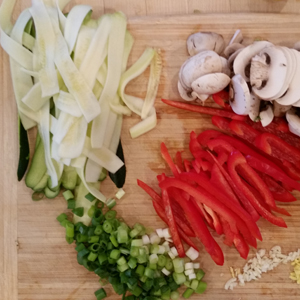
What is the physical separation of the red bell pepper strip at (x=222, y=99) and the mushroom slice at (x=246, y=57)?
0.20 metres

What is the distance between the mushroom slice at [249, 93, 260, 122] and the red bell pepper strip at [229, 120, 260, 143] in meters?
0.08

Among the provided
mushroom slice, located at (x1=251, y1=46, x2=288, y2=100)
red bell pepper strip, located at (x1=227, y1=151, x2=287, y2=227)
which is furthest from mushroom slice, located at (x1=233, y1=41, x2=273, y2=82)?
red bell pepper strip, located at (x1=227, y1=151, x2=287, y2=227)

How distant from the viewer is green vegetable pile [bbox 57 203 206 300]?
2.30m

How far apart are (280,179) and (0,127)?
6.77 ft

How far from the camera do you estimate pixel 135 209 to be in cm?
244

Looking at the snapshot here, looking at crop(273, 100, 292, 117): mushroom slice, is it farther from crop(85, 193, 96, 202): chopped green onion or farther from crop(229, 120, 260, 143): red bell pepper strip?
crop(85, 193, 96, 202): chopped green onion

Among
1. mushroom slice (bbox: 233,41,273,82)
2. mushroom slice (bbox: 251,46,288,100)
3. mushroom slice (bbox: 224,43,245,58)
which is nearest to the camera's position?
mushroom slice (bbox: 251,46,288,100)

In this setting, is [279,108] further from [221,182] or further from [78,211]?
[78,211]

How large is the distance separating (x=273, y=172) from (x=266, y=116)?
39 cm

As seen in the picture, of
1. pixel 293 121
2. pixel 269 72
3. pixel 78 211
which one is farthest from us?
pixel 78 211

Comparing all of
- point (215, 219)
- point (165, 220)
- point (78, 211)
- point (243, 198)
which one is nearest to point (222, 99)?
point (243, 198)

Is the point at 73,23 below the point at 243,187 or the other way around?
the other way around

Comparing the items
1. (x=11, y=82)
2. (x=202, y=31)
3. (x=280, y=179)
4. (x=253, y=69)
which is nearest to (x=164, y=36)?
(x=202, y=31)

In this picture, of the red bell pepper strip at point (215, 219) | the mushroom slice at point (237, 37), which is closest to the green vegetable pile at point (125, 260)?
the red bell pepper strip at point (215, 219)
